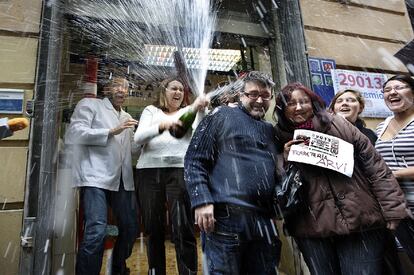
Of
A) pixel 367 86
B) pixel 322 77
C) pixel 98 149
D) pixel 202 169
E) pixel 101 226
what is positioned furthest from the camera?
pixel 367 86

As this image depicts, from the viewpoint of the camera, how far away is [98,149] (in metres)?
2.88

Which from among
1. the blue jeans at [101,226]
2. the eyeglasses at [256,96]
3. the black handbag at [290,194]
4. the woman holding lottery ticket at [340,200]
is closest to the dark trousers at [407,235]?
the woman holding lottery ticket at [340,200]

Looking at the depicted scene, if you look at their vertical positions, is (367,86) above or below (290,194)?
above

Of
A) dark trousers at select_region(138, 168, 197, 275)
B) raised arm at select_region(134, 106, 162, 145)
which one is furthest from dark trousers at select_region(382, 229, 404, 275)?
raised arm at select_region(134, 106, 162, 145)

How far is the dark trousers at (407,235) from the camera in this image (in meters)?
2.20

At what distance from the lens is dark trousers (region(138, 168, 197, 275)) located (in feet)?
8.81

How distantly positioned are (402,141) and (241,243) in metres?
1.38

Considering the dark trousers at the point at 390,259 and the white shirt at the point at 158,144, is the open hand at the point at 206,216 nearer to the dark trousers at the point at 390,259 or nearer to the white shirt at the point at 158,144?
the white shirt at the point at 158,144

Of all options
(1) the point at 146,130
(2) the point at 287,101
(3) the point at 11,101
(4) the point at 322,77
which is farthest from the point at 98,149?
(4) the point at 322,77

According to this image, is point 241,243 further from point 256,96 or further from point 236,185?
point 256,96

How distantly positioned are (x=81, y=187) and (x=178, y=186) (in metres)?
0.85

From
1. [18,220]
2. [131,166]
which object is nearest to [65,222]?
[18,220]

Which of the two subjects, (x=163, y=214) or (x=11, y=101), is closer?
(x=163, y=214)

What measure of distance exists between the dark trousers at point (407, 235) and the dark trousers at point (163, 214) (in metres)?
1.55
